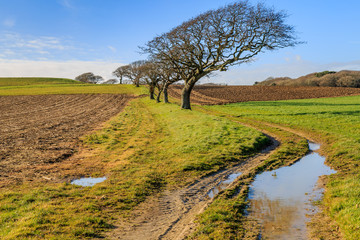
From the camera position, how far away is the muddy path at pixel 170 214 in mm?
6613

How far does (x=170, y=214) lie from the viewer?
7676 mm

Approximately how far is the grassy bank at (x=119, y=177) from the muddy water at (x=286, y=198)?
2473 millimetres

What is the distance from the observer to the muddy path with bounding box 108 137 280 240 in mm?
6613

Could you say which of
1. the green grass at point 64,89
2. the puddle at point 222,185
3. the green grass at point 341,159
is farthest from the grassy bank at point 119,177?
the green grass at point 64,89

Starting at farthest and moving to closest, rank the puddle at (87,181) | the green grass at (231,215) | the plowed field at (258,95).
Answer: the plowed field at (258,95), the puddle at (87,181), the green grass at (231,215)

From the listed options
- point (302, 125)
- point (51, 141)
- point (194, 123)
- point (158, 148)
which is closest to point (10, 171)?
point (51, 141)

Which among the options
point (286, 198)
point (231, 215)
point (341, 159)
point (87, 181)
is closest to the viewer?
point (231, 215)

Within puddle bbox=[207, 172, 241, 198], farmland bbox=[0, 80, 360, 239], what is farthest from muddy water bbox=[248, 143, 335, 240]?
puddle bbox=[207, 172, 241, 198]

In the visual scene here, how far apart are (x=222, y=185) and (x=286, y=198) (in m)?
2.22

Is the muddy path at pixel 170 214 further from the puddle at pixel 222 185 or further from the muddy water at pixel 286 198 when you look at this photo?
the muddy water at pixel 286 198

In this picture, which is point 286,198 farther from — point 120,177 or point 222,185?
point 120,177

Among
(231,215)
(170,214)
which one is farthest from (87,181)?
(231,215)

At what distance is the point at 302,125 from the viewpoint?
73.6 feet

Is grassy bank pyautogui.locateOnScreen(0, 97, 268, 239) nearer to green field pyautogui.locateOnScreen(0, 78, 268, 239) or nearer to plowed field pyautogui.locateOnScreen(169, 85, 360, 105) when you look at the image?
green field pyautogui.locateOnScreen(0, 78, 268, 239)
